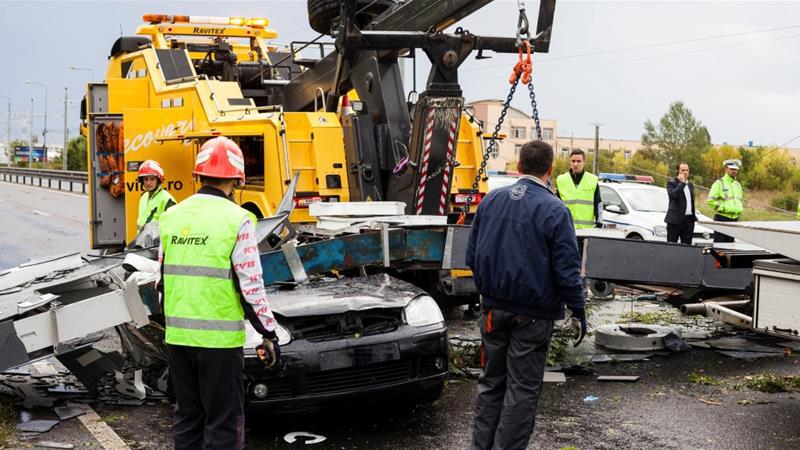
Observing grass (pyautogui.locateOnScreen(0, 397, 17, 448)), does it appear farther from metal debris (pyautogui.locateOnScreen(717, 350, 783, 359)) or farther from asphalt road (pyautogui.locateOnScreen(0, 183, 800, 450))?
metal debris (pyautogui.locateOnScreen(717, 350, 783, 359))

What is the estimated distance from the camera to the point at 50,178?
44.9 metres

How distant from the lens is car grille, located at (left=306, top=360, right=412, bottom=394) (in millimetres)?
5898

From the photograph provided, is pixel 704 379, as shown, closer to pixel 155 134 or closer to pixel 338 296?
pixel 338 296

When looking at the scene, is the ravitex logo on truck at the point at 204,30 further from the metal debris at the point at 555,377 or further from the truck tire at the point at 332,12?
the metal debris at the point at 555,377

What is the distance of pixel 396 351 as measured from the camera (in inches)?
237

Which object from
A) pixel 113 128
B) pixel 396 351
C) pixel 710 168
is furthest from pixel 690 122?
pixel 396 351

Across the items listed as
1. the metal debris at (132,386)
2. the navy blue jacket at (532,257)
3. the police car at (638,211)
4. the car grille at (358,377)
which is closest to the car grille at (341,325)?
the car grille at (358,377)

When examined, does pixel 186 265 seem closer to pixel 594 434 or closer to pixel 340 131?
pixel 594 434

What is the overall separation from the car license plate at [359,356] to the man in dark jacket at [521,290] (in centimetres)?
91

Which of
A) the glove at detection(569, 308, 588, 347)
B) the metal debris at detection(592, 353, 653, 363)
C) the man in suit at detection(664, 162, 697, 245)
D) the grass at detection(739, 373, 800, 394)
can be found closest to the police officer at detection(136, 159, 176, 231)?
the metal debris at detection(592, 353, 653, 363)

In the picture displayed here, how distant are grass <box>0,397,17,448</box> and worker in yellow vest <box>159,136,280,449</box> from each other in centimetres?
204

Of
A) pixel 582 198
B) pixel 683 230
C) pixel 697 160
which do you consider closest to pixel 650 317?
pixel 582 198

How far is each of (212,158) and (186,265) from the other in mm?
532

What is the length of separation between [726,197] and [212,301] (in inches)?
419
